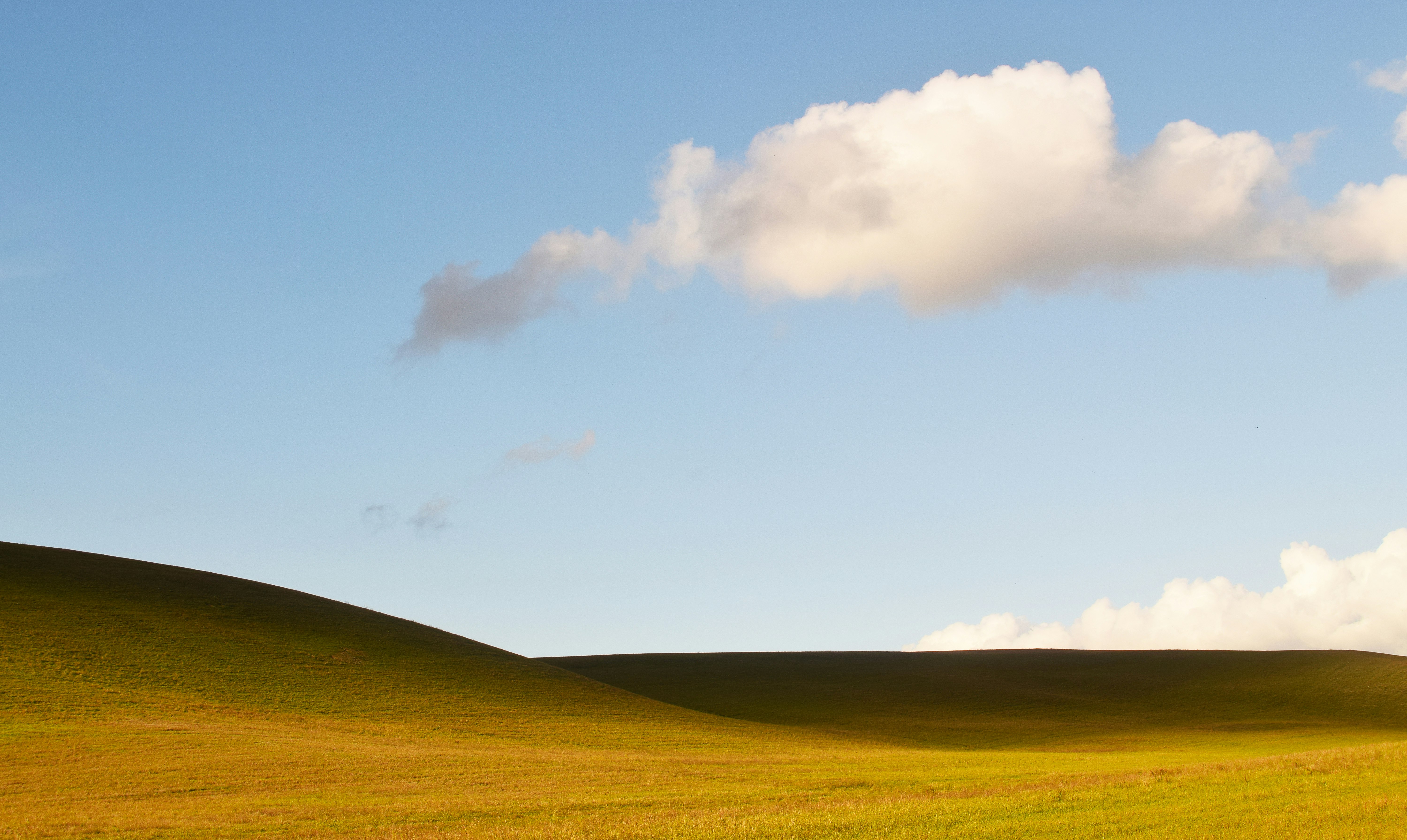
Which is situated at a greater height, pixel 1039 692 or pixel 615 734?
pixel 1039 692

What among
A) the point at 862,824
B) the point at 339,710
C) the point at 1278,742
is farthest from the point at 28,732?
A: the point at 1278,742

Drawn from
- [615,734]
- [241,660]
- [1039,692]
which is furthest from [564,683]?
[1039,692]

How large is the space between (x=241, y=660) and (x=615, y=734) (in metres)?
22.5

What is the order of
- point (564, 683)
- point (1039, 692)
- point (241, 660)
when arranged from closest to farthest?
point (241, 660)
point (564, 683)
point (1039, 692)

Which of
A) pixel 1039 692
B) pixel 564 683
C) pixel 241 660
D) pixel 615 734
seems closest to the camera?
pixel 615 734

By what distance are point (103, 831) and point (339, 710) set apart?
29.7m

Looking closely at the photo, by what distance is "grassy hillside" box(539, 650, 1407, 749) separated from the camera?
60594 millimetres

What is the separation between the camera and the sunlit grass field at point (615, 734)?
2155 cm

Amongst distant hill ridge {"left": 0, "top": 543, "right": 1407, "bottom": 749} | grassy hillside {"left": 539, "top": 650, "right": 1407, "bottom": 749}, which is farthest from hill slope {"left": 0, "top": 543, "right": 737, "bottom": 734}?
grassy hillside {"left": 539, "top": 650, "right": 1407, "bottom": 749}

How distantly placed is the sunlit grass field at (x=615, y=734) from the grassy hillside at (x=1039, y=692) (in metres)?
0.38

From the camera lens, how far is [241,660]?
57.5 m

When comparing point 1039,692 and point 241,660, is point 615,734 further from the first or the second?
point 1039,692

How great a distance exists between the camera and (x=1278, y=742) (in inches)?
2087

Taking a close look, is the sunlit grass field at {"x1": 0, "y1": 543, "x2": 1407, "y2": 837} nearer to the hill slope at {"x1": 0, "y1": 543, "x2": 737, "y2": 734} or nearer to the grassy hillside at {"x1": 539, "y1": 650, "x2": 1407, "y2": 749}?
the hill slope at {"x1": 0, "y1": 543, "x2": 737, "y2": 734}
